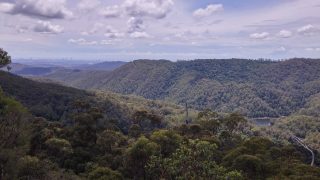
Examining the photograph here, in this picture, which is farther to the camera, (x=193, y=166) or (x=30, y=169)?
(x=30, y=169)

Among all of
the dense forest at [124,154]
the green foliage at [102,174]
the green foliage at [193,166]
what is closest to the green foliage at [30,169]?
the dense forest at [124,154]

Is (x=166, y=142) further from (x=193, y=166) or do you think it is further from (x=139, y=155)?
(x=193, y=166)

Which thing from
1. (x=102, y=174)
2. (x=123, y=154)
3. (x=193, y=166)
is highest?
(x=193, y=166)

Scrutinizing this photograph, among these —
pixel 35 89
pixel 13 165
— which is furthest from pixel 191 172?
pixel 35 89

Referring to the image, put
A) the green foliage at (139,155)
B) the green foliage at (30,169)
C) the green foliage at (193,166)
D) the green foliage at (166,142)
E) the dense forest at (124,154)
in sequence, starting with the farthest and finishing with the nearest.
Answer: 1. the green foliage at (166,142)
2. the green foliage at (139,155)
3. the green foliage at (30,169)
4. the green foliage at (193,166)
5. the dense forest at (124,154)

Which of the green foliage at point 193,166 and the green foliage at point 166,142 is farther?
the green foliage at point 166,142

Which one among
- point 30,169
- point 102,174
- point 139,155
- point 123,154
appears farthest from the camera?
point 123,154

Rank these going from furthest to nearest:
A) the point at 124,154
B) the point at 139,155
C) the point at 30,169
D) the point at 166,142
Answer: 1. the point at 166,142
2. the point at 124,154
3. the point at 139,155
4. the point at 30,169

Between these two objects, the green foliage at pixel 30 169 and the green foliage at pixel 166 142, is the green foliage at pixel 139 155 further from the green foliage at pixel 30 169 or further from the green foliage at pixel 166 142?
the green foliage at pixel 30 169

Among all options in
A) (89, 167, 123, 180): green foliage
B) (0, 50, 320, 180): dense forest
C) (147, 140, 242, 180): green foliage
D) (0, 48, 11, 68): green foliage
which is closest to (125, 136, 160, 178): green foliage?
(0, 50, 320, 180): dense forest

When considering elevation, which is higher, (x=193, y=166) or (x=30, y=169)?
(x=193, y=166)

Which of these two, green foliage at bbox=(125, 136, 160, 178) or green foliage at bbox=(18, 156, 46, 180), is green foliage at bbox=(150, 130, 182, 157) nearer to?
green foliage at bbox=(125, 136, 160, 178)

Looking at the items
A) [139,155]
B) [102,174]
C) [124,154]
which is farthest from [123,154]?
[102,174]
